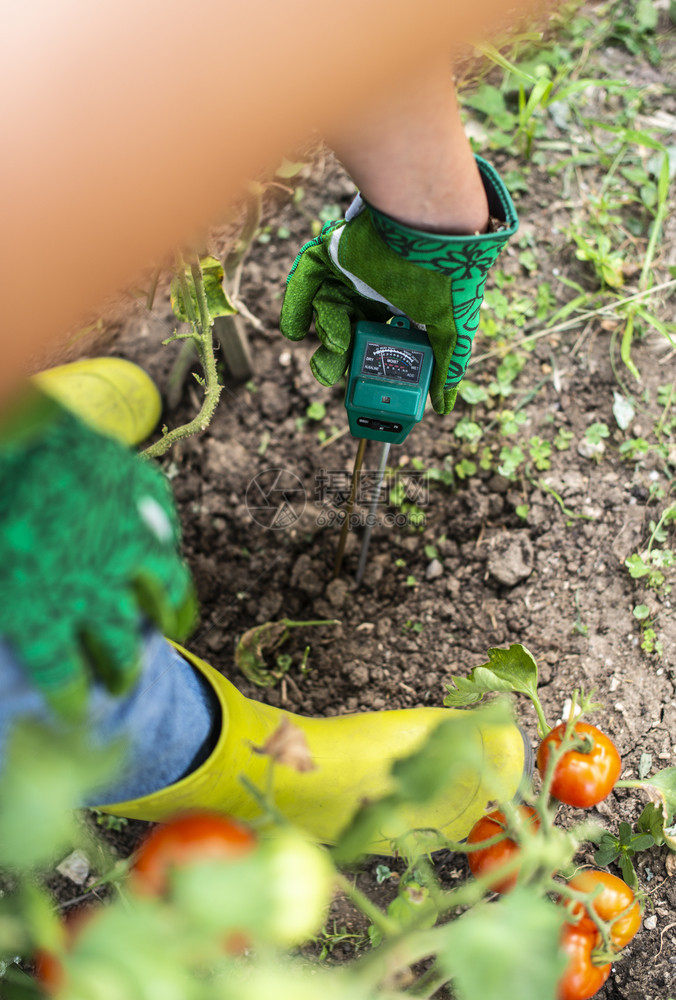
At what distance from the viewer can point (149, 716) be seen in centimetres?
71

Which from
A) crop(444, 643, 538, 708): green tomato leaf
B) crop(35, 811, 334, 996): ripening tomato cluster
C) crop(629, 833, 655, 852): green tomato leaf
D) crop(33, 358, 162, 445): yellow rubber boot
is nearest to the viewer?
crop(35, 811, 334, 996): ripening tomato cluster

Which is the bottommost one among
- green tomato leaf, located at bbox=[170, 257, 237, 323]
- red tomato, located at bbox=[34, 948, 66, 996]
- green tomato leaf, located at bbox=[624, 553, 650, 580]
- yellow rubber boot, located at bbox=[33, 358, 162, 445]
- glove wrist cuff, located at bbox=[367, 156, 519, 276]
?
green tomato leaf, located at bbox=[624, 553, 650, 580]

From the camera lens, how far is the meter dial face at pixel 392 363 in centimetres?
94

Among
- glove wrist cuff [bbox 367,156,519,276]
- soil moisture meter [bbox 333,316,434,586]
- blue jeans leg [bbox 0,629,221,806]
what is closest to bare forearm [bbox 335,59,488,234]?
glove wrist cuff [bbox 367,156,519,276]

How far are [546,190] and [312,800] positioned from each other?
135cm

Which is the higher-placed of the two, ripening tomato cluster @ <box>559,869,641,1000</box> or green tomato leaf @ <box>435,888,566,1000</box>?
green tomato leaf @ <box>435,888,566,1000</box>

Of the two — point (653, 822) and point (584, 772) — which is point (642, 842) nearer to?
point (653, 822)

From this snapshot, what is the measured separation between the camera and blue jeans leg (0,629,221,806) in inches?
23.2

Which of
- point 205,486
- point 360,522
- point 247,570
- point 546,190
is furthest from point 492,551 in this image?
point 546,190

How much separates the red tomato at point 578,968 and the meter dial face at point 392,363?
2.10ft

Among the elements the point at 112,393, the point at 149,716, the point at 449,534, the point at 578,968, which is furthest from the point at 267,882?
the point at 112,393

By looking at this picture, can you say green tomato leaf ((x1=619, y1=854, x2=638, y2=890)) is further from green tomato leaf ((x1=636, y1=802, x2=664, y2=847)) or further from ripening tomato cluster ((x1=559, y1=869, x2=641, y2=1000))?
ripening tomato cluster ((x1=559, y1=869, x2=641, y2=1000))

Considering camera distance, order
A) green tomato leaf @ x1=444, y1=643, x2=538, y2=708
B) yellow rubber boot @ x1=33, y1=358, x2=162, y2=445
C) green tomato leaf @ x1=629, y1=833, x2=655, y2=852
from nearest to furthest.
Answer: green tomato leaf @ x1=444, y1=643, x2=538, y2=708, green tomato leaf @ x1=629, y1=833, x2=655, y2=852, yellow rubber boot @ x1=33, y1=358, x2=162, y2=445

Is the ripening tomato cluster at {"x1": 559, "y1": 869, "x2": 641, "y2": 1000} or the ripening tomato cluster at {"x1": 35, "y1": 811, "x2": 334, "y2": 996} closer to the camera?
the ripening tomato cluster at {"x1": 35, "y1": 811, "x2": 334, "y2": 996}
